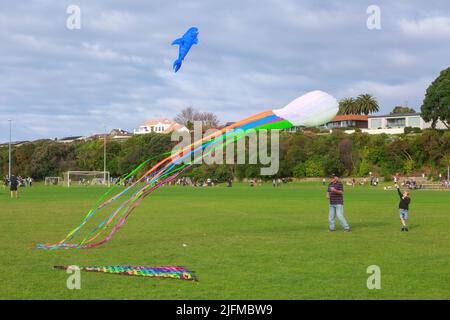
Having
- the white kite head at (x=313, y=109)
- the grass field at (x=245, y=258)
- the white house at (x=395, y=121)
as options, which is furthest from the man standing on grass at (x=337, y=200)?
the white house at (x=395, y=121)

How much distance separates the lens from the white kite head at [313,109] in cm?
1233

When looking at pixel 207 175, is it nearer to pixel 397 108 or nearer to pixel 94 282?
pixel 397 108

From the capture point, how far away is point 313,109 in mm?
12398

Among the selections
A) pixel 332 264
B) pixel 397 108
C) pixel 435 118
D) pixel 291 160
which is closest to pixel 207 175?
pixel 291 160

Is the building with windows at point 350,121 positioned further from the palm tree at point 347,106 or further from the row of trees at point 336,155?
the row of trees at point 336,155

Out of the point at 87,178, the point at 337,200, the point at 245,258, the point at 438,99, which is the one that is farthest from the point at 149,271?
the point at 87,178

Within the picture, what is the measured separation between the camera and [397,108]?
143 meters

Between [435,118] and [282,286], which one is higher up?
[435,118]

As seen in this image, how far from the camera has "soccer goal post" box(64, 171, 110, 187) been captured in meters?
90.6

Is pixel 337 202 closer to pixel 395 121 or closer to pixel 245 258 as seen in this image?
pixel 245 258

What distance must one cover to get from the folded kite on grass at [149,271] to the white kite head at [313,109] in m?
4.19
